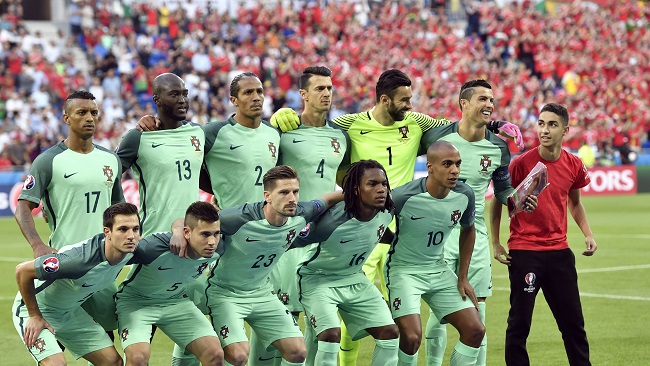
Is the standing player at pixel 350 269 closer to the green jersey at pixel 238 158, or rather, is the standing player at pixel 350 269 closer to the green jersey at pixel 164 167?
the green jersey at pixel 238 158

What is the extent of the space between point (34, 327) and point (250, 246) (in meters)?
1.71

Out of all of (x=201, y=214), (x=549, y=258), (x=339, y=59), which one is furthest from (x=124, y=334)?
(x=339, y=59)

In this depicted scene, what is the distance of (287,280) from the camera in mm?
9562

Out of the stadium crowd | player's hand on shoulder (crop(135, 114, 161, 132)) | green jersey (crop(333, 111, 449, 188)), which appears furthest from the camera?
the stadium crowd

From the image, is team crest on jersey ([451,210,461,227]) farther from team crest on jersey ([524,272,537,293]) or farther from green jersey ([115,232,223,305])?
green jersey ([115,232,223,305])

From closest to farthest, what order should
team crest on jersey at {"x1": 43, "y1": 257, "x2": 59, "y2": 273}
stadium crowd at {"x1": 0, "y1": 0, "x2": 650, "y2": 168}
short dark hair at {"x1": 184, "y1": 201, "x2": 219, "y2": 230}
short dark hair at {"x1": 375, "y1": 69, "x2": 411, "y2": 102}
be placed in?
team crest on jersey at {"x1": 43, "y1": 257, "x2": 59, "y2": 273}
short dark hair at {"x1": 184, "y1": 201, "x2": 219, "y2": 230}
short dark hair at {"x1": 375, "y1": 69, "x2": 411, "y2": 102}
stadium crowd at {"x1": 0, "y1": 0, "x2": 650, "y2": 168}

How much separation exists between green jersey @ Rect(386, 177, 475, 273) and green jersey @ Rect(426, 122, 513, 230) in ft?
1.88

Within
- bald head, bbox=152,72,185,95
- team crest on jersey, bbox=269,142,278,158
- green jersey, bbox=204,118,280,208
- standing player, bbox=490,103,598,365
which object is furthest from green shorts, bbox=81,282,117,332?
standing player, bbox=490,103,598,365

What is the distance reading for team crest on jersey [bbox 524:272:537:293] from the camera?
9477 millimetres

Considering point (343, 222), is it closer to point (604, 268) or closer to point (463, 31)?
point (604, 268)

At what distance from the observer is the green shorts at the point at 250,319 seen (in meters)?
8.57

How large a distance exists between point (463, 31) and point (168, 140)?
3553cm

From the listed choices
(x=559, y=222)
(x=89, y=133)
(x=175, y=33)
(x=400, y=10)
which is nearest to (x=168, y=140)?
(x=89, y=133)

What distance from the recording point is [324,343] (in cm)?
866
